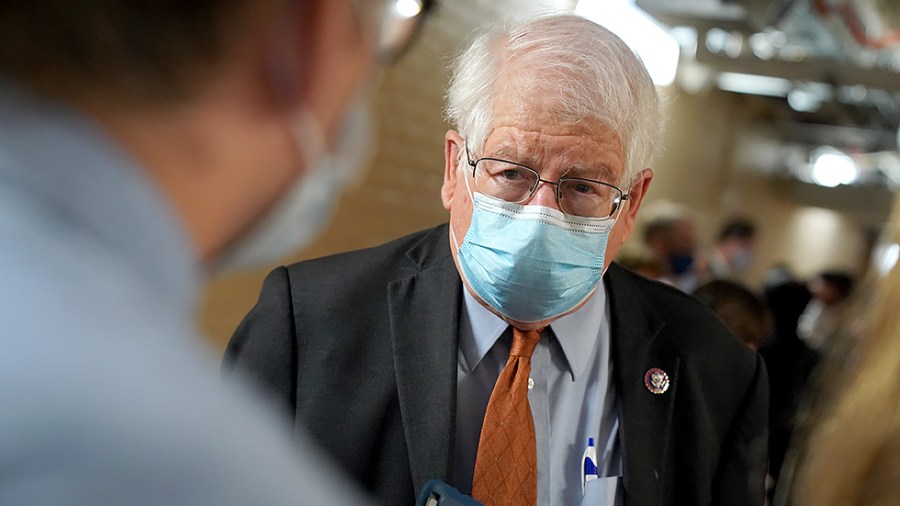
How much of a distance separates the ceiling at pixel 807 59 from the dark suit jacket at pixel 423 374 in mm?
6170

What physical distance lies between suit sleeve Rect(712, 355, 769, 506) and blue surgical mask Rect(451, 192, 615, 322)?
1.56ft

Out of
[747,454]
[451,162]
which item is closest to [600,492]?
[747,454]

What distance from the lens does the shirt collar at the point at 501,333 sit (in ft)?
6.29

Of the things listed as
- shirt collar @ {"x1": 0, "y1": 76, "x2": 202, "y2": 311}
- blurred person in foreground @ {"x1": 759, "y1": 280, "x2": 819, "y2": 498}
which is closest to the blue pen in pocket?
shirt collar @ {"x1": 0, "y1": 76, "x2": 202, "y2": 311}

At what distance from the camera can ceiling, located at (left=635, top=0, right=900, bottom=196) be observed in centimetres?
806

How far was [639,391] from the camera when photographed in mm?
1948

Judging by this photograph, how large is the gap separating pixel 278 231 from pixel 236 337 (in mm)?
1235

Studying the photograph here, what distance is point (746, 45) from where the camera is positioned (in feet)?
35.9

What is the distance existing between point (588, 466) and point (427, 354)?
37 centimetres

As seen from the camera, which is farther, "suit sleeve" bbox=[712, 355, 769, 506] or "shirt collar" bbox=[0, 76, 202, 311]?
"suit sleeve" bbox=[712, 355, 769, 506]

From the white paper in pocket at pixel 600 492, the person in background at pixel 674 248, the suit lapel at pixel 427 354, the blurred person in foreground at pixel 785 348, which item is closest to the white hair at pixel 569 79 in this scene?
the suit lapel at pixel 427 354

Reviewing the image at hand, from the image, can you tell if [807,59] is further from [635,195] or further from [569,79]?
[569,79]

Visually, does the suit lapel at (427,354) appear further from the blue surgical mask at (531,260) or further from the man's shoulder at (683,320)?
the man's shoulder at (683,320)

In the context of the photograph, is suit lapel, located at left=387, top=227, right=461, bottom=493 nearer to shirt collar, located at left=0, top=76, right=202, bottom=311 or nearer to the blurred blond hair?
the blurred blond hair
